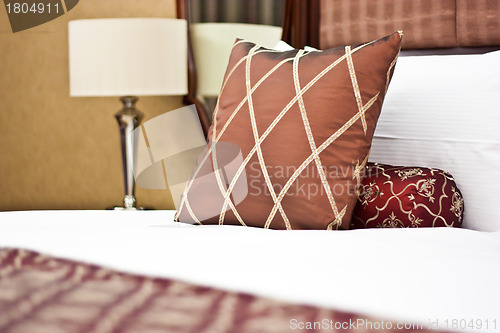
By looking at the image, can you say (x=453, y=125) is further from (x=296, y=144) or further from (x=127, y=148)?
(x=127, y=148)

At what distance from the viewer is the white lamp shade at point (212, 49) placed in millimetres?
2441

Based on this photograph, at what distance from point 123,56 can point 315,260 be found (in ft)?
4.62

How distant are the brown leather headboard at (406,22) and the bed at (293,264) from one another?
27 cm

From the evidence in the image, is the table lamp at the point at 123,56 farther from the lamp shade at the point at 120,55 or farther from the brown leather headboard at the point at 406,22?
the brown leather headboard at the point at 406,22

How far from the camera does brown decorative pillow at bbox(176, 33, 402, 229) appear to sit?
3.95 feet

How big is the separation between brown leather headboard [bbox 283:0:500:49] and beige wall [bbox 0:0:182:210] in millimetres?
962

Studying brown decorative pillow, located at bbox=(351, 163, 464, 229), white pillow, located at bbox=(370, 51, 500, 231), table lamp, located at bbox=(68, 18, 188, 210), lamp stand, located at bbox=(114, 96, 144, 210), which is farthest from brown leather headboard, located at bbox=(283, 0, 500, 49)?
lamp stand, located at bbox=(114, 96, 144, 210)

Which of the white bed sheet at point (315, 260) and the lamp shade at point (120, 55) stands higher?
the lamp shade at point (120, 55)

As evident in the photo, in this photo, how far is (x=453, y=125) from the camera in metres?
1.37

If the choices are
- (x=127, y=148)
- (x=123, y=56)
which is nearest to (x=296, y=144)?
(x=123, y=56)

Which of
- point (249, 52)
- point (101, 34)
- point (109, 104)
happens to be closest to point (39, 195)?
point (109, 104)

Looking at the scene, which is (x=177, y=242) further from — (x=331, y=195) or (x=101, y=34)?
(x=101, y=34)

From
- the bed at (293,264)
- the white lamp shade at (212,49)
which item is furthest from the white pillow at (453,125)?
the white lamp shade at (212,49)

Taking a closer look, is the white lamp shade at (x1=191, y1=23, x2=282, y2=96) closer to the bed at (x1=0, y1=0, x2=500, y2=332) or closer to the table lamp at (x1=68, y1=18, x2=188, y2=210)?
the table lamp at (x1=68, y1=18, x2=188, y2=210)
